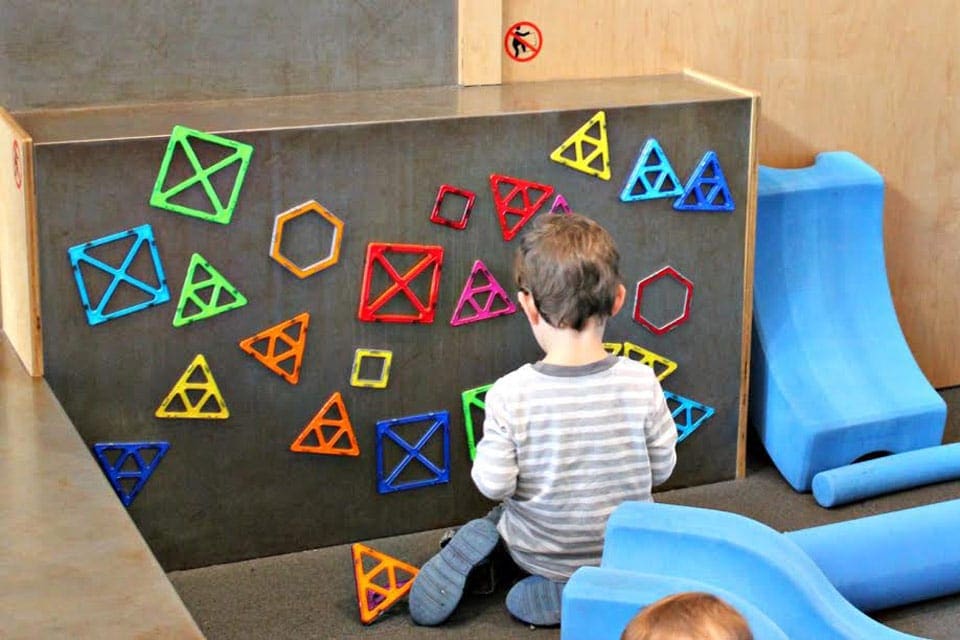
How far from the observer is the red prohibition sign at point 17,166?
8.19ft

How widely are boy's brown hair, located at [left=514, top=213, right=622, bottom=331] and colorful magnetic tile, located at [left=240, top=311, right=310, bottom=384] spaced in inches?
20.6

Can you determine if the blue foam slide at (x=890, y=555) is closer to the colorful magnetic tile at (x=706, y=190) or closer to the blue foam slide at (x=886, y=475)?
the blue foam slide at (x=886, y=475)

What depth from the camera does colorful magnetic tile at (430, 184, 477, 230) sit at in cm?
279

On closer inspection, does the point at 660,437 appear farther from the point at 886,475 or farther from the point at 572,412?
the point at 886,475

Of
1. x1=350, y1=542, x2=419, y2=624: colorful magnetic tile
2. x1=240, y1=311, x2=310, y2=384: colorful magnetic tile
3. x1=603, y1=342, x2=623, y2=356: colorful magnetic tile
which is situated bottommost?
x1=350, y1=542, x2=419, y2=624: colorful magnetic tile

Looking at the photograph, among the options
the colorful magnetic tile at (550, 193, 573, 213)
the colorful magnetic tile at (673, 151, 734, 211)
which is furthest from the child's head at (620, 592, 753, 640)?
the colorful magnetic tile at (673, 151, 734, 211)

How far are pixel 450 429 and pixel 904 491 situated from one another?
1051 mm

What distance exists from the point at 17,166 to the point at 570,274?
1.01 metres

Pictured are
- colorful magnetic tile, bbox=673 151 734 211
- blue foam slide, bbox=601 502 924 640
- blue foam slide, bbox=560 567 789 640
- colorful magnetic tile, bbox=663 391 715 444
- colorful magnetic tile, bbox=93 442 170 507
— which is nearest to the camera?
blue foam slide, bbox=560 567 789 640

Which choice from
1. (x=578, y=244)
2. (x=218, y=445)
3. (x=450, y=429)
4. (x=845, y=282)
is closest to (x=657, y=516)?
(x=578, y=244)

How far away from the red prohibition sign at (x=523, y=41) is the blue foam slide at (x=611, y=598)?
1354 mm

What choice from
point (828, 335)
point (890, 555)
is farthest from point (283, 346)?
point (828, 335)

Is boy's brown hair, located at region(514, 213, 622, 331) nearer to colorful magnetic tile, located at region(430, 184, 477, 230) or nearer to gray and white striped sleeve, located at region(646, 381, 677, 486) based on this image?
gray and white striped sleeve, located at region(646, 381, 677, 486)

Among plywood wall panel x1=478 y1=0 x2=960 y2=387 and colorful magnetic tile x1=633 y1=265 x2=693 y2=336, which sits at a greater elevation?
plywood wall panel x1=478 y1=0 x2=960 y2=387
